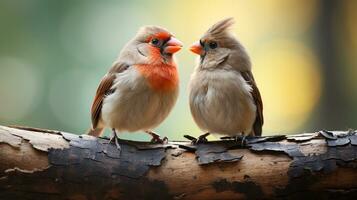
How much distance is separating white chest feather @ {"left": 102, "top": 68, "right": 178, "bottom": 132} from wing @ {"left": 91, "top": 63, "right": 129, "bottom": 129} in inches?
2.8

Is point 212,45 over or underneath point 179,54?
underneath

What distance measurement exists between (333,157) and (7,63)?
2.86 meters

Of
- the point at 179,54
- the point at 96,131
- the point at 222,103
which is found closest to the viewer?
the point at 222,103

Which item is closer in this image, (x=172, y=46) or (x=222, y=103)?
(x=222, y=103)

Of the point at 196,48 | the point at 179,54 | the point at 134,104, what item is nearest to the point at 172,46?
the point at 196,48

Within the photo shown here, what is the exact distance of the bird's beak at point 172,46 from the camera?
3496mm

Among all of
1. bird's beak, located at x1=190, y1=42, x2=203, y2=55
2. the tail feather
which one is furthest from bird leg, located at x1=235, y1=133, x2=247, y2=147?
the tail feather

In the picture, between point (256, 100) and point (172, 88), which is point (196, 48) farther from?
point (256, 100)

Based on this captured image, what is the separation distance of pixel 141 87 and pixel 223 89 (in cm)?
52

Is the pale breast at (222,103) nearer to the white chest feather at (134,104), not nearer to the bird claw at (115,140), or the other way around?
the white chest feather at (134,104)

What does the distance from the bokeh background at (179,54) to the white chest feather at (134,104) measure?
2.62ft

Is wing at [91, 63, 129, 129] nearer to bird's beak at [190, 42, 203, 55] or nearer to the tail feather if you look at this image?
the tail feather

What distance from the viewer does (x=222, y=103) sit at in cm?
329

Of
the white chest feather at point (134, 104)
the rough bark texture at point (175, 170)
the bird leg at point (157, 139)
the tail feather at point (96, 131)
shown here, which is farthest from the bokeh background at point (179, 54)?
the rough bark texture at point (175, 170)
